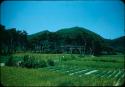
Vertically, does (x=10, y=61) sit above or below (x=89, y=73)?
above

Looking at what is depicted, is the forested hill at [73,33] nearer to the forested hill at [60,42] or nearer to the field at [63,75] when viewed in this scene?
Result: the forested hill at [60,42]

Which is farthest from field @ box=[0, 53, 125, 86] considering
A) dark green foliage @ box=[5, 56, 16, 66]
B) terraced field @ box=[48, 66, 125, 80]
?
dark green foliage @ box=[5, 56, 16, 66]

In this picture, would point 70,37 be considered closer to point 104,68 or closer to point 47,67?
point 47,67

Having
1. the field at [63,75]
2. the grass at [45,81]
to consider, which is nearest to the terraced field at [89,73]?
the field at [63,75]

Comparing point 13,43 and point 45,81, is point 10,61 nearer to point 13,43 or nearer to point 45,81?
point 13,43

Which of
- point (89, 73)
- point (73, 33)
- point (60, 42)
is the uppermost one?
point (73, 33)

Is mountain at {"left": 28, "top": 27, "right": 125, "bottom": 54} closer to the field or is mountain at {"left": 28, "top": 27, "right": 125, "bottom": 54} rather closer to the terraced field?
the field

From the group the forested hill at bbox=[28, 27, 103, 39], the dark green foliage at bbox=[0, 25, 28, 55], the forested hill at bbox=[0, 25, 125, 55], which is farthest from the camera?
the dark green foliage at bbox=[0, 25, 28, 55]

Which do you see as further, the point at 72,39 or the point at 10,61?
the point at 10,61

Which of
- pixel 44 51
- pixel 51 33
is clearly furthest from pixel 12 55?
pixel 51 33

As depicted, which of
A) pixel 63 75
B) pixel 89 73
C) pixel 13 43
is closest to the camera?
pixel 13 43

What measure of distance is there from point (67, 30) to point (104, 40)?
1.16 metres

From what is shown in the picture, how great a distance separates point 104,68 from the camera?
10.4 metres

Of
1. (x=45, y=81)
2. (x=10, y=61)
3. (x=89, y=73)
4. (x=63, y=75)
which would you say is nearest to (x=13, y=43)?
(x=10, y=61)
